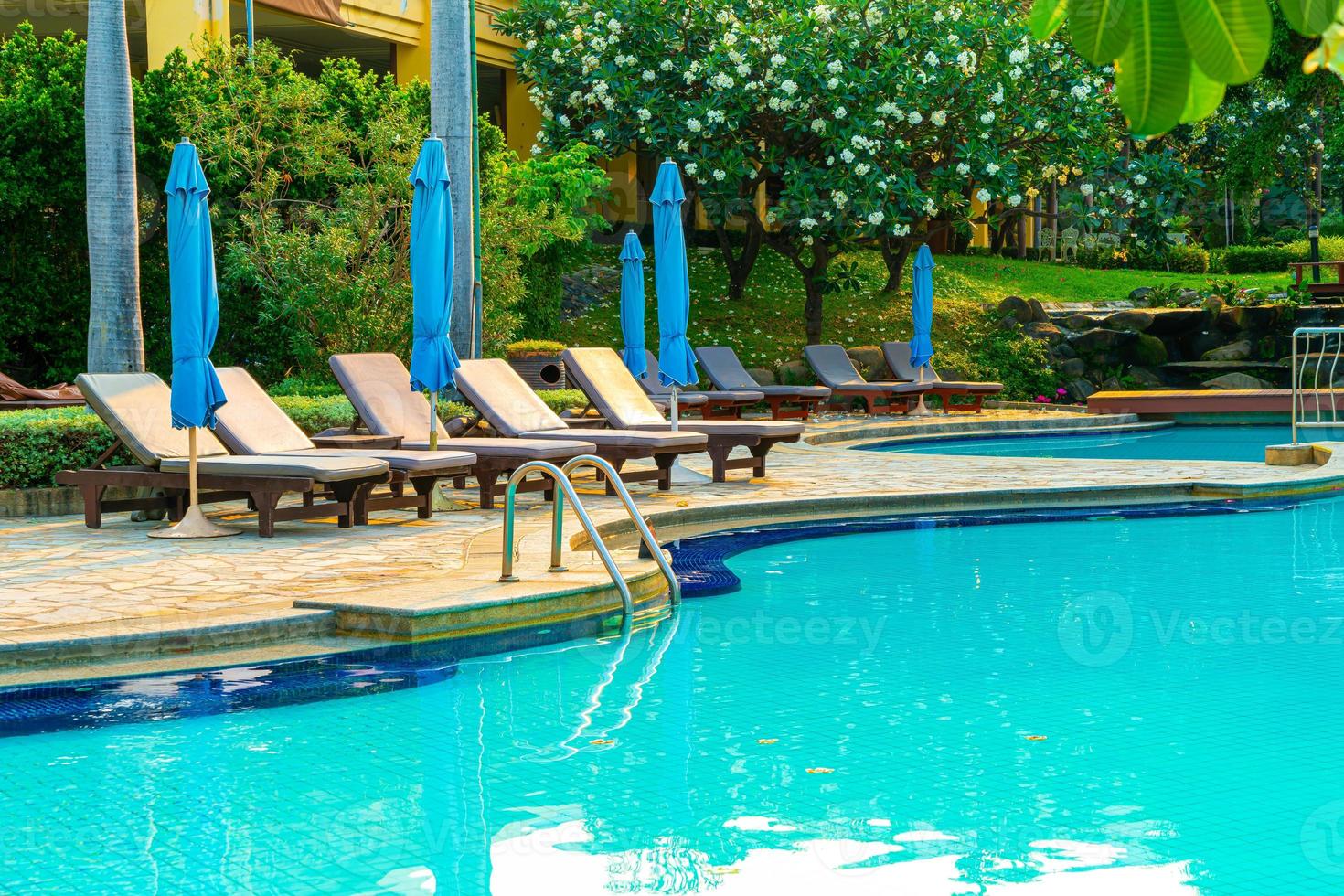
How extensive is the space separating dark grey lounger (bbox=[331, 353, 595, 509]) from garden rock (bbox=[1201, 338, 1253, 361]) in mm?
17010

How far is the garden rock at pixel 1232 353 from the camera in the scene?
85.1 ft

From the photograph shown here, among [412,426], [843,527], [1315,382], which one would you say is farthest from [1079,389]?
[412,426]

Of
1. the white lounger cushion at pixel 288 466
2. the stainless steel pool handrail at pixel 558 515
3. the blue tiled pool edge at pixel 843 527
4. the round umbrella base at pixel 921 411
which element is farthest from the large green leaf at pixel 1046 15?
the round umbrella base at pixel 921 411

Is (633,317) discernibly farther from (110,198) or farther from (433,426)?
(110,198)

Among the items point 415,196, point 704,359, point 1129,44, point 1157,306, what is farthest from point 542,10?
point 1129,44

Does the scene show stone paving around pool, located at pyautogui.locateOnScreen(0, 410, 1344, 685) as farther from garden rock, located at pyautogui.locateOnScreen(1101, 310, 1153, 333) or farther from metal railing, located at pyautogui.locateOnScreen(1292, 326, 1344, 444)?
garden rock, located at pyautogui.locateOnScreen(1101, 310, 1153, 333)

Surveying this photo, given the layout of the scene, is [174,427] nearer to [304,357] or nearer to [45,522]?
[45,522]

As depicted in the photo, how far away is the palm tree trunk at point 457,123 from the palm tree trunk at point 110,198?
326 cm

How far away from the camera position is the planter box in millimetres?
19484

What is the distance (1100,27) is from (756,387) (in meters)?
19.2

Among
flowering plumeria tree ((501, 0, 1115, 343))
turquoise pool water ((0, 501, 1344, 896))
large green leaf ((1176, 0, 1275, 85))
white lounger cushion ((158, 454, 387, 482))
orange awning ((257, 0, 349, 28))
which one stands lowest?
turquoise pool water ((0, 501, 1344, 896))

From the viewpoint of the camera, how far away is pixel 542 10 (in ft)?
87.7

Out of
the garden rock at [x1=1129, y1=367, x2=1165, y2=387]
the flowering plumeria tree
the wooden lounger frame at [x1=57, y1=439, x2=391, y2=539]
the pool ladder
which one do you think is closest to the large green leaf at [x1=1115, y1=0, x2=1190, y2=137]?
the pool ladder

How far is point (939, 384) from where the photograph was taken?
73.2 feet
